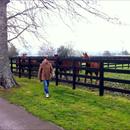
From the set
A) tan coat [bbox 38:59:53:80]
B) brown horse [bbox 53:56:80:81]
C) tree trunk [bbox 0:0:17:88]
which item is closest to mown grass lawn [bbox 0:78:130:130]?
tan coat [bbox 38:59:53:80]

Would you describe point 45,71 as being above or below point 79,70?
above

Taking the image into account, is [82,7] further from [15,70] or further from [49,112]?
[15,70]

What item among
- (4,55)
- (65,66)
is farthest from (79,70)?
(4,55)

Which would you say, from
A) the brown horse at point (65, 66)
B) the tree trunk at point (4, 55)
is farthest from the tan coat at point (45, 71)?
the tree trunk at point (4, 55)

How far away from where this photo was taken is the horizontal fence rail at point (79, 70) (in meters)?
12.8

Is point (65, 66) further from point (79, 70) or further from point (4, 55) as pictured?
point (4, 55)

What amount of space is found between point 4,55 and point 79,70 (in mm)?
3814

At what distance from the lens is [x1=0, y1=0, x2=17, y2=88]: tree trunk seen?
651 inches

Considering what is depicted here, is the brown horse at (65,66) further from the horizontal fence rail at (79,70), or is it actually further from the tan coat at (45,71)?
the tan coat at (45,71)

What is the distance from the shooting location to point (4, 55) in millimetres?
17047

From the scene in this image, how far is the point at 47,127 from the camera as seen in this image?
26.6 feet

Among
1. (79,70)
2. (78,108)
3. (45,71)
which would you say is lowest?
(78,108)

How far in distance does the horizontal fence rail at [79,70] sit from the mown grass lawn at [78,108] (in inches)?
23.0

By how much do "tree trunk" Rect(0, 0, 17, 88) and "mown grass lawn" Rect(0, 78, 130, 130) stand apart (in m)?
1.68
